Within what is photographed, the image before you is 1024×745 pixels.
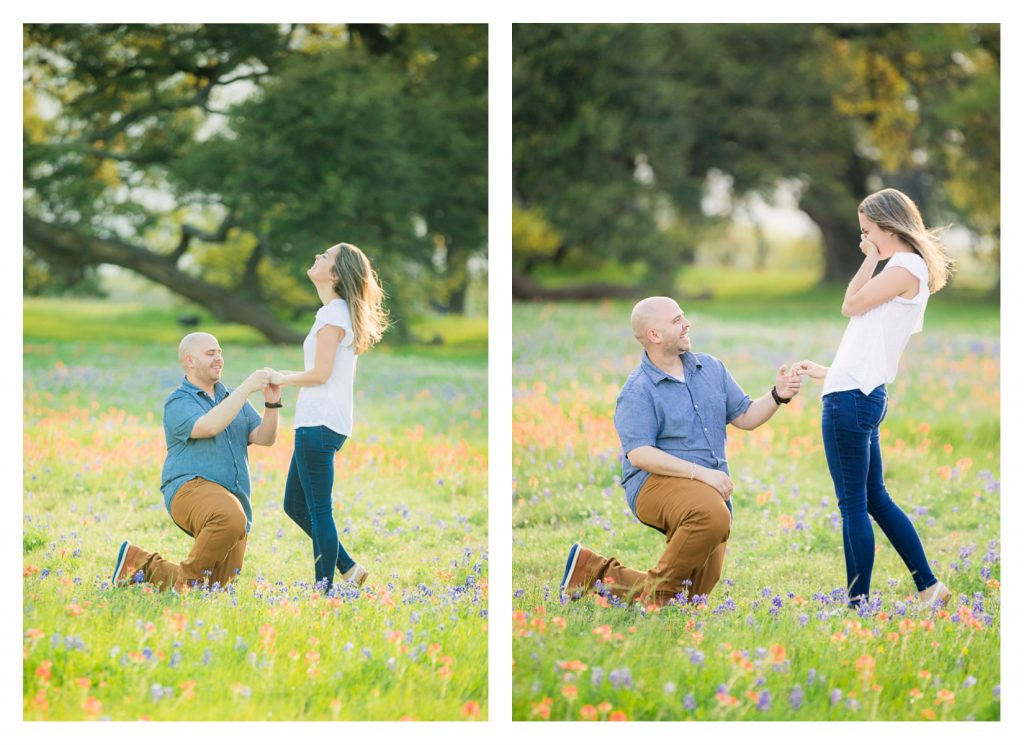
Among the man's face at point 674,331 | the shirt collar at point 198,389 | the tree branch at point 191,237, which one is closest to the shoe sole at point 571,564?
the man's face at point 674,331

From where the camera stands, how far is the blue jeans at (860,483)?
3307 millimetres

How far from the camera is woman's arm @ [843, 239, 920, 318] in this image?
129 inches

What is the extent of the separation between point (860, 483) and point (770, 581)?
25.9 inches

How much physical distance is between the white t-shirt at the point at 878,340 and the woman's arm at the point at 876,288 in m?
0.02

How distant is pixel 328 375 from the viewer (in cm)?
342

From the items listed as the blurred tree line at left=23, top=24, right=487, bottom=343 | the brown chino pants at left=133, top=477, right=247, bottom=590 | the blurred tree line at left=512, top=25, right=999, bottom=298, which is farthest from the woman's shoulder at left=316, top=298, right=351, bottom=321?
the blurred tree line at left=512, top=25, right=999, bottom=298

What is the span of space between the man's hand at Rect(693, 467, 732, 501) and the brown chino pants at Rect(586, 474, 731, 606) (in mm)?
14

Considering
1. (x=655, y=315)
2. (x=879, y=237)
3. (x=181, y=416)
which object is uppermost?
(x=879, y=237)

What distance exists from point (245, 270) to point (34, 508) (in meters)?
2.57

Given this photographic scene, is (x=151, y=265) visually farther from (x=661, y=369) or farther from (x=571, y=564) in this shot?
(x=661, y=369)

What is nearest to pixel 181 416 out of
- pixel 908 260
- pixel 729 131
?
pixel 908 260

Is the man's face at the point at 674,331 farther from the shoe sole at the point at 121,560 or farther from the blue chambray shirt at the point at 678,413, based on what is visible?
the shoe sole at the point at 121,560
